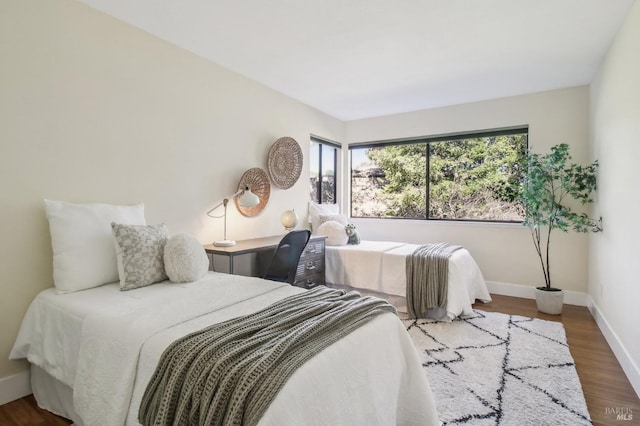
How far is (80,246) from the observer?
2055mm

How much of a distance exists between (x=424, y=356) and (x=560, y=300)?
6.42 feet

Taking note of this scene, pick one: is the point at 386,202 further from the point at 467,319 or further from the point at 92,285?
the point at 92,285

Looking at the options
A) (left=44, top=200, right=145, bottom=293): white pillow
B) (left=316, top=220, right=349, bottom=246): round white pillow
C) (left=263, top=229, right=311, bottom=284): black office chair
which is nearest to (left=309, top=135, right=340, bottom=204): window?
(left=316, top=220, right=349, bottom=246): round white pillow

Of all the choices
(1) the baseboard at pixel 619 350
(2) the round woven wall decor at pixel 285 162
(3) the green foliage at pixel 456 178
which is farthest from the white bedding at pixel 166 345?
(3) the green foliage at pixel 456 178

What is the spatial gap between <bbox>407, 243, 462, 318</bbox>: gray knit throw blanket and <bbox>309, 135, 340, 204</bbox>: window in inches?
77.0

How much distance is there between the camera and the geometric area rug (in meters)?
1.89

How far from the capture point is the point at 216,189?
329 cm

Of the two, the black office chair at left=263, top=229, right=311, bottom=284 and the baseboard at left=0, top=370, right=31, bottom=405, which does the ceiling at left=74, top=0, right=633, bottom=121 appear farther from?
the baseboard at left=0, top=370, right=31, bottom=405

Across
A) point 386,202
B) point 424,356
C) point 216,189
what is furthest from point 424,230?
Result: point 216,189

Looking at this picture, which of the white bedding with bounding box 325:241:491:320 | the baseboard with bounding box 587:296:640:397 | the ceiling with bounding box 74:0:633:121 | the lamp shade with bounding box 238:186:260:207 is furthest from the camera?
the white bedding with bounding box 325:241:491:320

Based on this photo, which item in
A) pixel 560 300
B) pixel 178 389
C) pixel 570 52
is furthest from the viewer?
pixel 560 300

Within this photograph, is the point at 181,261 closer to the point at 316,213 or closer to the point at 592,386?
the point at 316,213

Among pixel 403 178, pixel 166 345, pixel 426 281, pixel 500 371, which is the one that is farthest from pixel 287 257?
pixel 403 178

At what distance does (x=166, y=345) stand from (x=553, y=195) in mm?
4217
